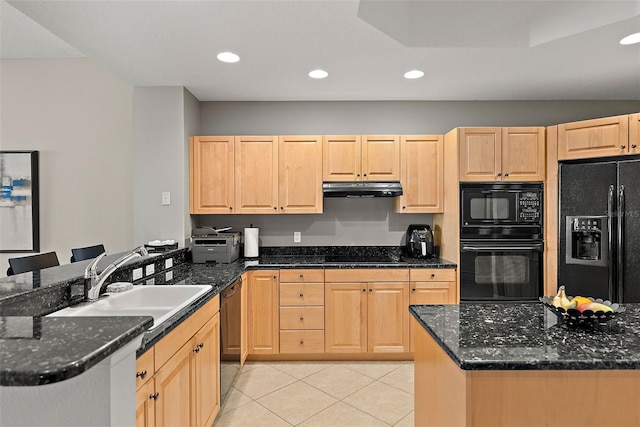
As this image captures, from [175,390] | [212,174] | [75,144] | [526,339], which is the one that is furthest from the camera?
[75,144]

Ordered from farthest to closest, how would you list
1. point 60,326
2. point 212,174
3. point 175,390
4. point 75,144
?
point 75,144, point 212,174, point 175,390, point 60,326

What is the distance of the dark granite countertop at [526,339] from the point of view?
3.90 ft

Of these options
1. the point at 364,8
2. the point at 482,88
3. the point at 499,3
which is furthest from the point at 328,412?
the point at 482,88

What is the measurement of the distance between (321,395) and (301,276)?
3.23ft

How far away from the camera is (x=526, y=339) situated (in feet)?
4.57

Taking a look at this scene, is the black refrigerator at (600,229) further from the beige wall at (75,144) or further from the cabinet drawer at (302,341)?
the beige wall at (75,144)

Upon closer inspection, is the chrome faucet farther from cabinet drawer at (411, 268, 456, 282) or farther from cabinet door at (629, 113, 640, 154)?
cabinet door at (629, 113, 640, 154)

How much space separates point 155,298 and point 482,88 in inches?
129

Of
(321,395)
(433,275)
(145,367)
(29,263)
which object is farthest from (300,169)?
(145,367)

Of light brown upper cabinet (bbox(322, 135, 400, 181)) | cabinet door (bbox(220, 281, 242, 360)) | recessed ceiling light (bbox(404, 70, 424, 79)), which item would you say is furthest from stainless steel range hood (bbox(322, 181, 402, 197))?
cabinet door (bbox(220, 281, 242, 360))

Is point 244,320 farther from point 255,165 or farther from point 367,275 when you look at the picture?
point 255,165

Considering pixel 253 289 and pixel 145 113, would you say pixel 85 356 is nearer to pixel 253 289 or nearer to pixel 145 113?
pixel 253 289

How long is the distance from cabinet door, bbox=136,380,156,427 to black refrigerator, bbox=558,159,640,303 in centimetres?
330

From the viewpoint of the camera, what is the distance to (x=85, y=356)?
0.75 m
